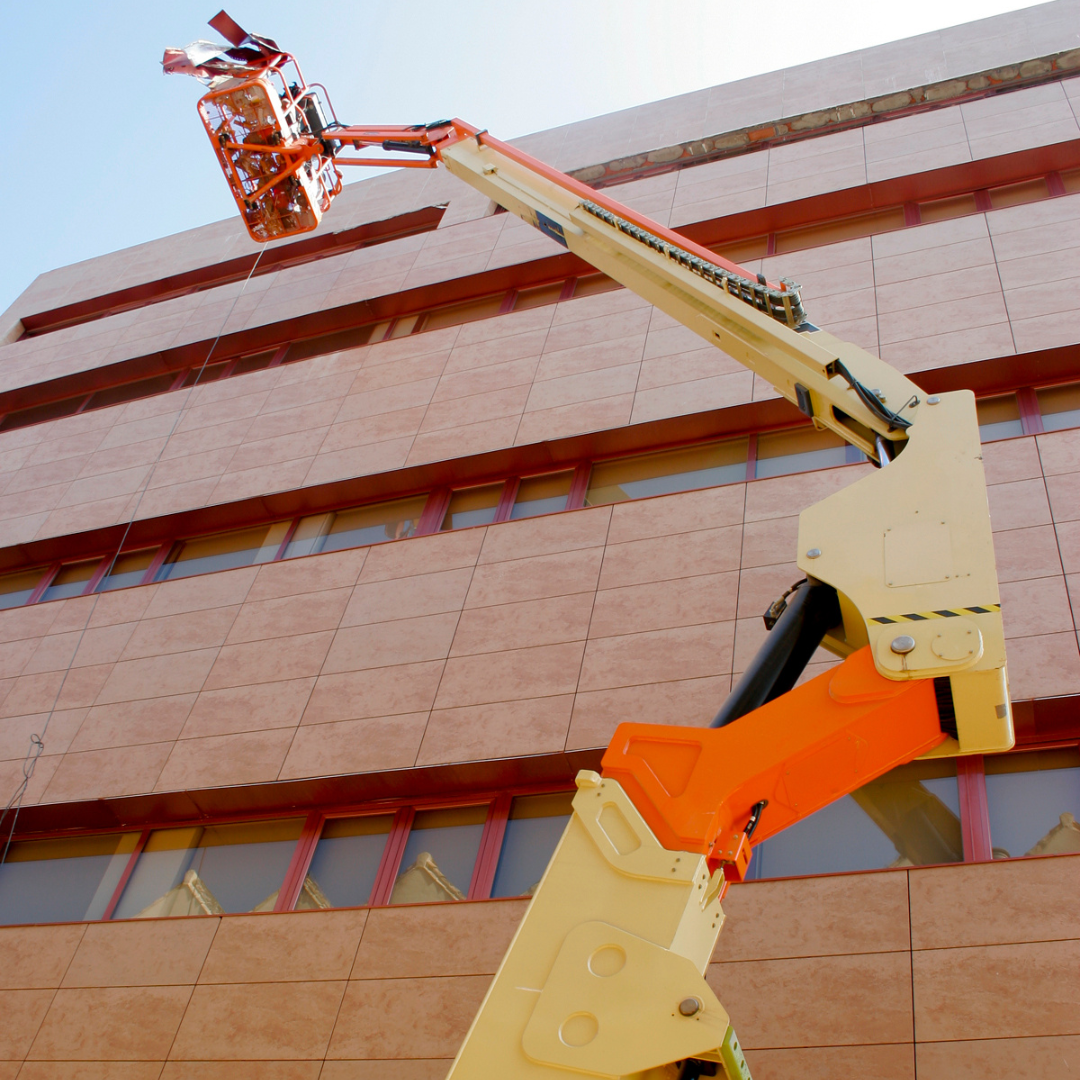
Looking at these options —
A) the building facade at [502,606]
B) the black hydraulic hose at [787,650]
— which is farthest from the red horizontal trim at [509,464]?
the black hydraulic hose at [787,650]

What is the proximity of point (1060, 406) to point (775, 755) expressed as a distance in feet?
28.9

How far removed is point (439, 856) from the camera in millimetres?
9719

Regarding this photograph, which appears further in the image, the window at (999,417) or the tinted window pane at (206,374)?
the tinted window pane at (206,374)

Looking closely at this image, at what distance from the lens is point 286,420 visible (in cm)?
1588

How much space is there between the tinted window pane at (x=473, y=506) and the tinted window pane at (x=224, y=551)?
2704mm

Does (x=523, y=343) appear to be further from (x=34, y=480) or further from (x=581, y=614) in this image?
(x=34, y=480)

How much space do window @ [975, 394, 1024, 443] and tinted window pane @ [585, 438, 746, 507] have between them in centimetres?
276

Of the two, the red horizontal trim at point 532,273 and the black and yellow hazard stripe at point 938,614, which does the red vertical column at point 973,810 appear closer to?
the black and yellow hazard stripe at point 938,614

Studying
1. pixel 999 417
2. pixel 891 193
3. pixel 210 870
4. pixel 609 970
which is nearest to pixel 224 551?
pixel 210 870

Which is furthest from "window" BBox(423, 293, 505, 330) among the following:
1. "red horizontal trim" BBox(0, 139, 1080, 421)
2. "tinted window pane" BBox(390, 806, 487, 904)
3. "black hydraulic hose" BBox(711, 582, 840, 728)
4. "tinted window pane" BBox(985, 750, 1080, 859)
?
"black hydraulic hose" BBox(711, 582, 840, 728)

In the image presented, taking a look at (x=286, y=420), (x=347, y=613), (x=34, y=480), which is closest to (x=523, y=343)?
(x=286, y=420)

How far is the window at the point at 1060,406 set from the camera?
11117mm

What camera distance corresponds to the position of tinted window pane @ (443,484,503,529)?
13484mm

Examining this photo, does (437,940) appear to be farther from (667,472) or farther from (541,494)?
(667,472)
